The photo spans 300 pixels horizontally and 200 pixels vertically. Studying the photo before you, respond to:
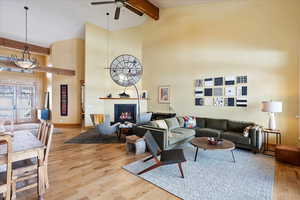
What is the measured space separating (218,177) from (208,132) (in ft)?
6.26

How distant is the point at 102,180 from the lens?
2494mm

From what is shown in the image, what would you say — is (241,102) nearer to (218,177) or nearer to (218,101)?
(218,101)

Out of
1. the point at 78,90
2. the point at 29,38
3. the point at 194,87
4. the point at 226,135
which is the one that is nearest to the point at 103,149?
the point at 226,135

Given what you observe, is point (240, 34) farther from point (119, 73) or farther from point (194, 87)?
point (119, 73)

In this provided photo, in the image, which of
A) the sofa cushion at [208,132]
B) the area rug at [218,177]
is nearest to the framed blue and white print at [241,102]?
the sofa cushion at [208,132]

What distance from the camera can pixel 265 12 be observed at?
417 centimetres

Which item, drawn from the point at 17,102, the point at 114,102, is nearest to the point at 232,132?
the point at 114,102

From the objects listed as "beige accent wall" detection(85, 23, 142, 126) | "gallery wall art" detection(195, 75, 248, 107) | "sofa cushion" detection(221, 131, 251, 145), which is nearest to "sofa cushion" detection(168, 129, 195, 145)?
"sofa cushion" detection(221, 131, 251, 145)

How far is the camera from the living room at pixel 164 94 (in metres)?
2.54

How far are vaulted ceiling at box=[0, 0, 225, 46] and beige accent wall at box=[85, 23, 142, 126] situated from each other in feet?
1.18

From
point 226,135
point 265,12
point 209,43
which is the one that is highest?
point 265,12

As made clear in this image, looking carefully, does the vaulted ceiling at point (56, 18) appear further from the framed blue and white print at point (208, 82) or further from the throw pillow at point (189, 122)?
the throw pillow at point (189, 122)

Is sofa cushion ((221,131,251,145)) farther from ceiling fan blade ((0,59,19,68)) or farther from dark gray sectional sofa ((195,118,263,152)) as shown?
ceiling fan blade ((0,59,19,68))

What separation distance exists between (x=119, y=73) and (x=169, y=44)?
2.62 meters
